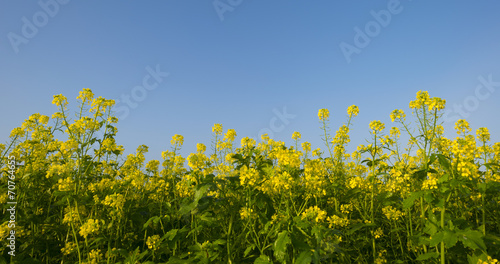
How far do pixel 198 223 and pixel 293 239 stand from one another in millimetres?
1410

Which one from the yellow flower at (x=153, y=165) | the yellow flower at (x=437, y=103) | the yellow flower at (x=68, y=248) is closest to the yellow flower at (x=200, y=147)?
the yellow flower at (x=153, y=165)

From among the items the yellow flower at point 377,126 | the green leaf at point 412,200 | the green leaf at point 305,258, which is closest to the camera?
the green leaf at point 305,258

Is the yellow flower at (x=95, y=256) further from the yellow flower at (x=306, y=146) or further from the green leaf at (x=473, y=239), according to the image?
the yellow flower at (x=306, y=146)

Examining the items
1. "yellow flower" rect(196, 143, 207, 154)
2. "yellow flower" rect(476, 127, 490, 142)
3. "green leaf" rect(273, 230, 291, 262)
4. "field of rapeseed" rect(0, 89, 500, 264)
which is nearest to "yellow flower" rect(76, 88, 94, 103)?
"field of rapeseed" rect(0, 89, 500, 264)

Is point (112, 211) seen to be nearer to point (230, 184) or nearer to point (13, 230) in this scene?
point (13, 230)

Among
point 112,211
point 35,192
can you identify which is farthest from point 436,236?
point 35,192

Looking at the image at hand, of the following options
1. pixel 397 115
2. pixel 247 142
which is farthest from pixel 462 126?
pixel 247 142

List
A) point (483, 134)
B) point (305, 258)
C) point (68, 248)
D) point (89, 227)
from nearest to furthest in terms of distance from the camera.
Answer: point (305, 258) < point (89, 227) < point (68, 248) < point (483, 134)

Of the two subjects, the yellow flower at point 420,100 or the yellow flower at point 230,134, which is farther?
the yellow flower at point 230,134

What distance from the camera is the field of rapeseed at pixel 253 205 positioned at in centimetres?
315

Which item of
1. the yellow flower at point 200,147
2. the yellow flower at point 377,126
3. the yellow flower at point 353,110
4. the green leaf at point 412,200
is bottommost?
the green leaf at point 412,200

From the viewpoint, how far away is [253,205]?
3.79 meters

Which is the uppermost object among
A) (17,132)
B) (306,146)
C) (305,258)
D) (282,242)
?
(17,132)

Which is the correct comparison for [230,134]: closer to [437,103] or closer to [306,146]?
[306,146]
